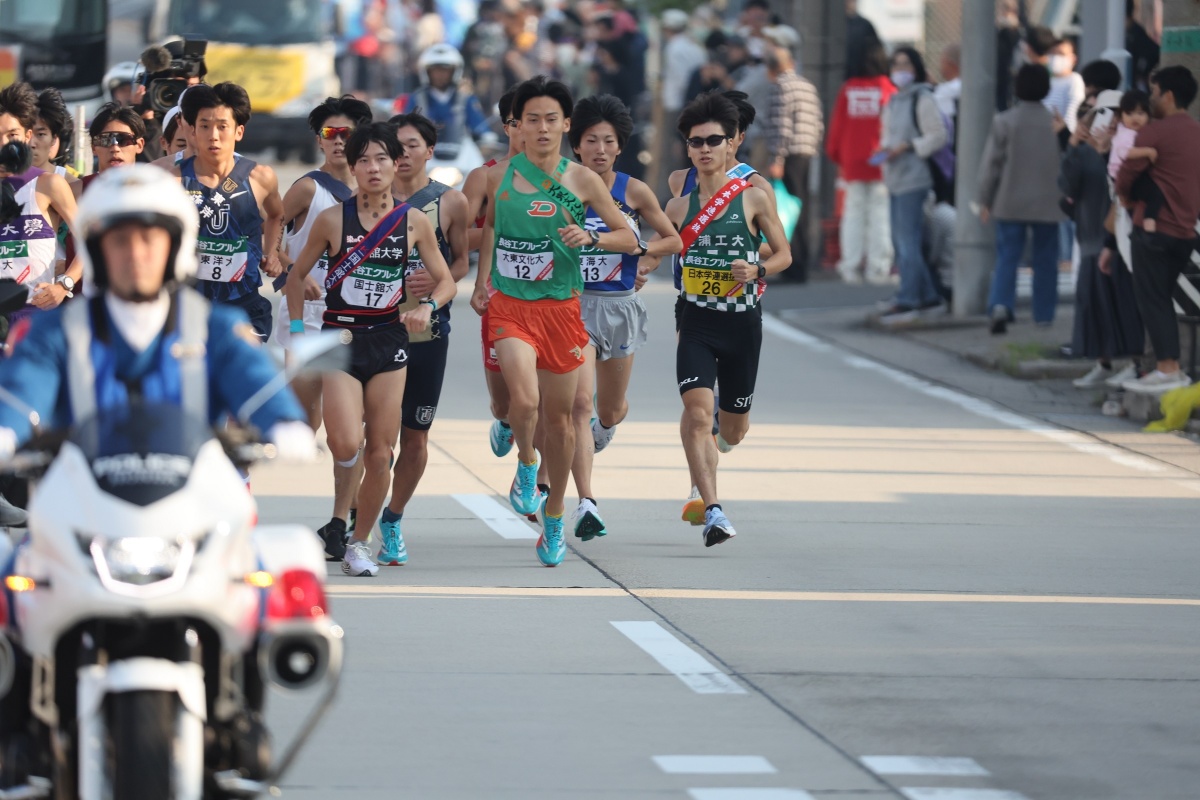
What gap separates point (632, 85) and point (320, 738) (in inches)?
1035

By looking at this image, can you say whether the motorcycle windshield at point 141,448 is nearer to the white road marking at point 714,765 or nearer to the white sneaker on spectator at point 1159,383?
the white road marking at point 714,765

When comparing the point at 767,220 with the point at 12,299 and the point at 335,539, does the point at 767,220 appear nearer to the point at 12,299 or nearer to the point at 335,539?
the point at 335,539

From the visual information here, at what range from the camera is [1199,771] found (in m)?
6.71

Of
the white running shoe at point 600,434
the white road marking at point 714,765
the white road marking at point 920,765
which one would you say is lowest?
the white running shoe at point 600,434

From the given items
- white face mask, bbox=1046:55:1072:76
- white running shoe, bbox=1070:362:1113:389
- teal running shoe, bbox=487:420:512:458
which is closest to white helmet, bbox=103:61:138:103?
teal running shoe, bbox=487:420:512:458

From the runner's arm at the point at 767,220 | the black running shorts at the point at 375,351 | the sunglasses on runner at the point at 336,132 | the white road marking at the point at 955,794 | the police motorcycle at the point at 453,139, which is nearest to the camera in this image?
the white road marking at the point at 955,794

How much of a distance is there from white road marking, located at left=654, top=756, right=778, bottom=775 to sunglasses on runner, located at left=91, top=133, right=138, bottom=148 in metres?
5.71

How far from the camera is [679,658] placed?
8.19 metres

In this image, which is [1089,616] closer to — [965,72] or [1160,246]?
[1160,246]

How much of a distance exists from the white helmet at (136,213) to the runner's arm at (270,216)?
5.23 metres

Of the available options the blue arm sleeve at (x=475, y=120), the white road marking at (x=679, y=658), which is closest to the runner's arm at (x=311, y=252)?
the white road marking at (x=679, y=658)

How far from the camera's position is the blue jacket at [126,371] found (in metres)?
5.34

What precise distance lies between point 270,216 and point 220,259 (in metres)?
0.49

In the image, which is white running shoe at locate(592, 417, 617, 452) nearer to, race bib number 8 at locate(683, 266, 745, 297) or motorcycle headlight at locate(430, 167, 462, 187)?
race bib number 8 at locate(683, 266, 745, 297)
